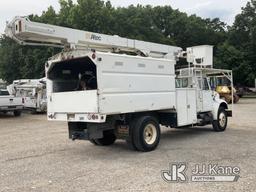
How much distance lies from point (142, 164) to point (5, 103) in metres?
16.0

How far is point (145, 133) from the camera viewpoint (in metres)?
9.95

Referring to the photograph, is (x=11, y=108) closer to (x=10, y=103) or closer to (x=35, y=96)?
(x=10, y=103)

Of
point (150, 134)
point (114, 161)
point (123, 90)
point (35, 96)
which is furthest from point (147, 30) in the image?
point (114, 161)

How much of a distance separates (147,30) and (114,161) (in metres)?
33.2

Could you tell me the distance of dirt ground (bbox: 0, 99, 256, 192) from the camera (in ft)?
21.8

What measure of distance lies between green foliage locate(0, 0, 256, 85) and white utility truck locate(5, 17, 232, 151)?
20664 mm

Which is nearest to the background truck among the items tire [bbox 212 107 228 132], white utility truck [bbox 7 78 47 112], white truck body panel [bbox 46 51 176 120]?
white utility truck [bbox 7 78 47 112]

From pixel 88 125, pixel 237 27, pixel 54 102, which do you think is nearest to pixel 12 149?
pixel 54 102

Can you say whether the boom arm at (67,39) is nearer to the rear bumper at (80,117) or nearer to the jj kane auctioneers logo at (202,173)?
the rear bumper at (80,117)

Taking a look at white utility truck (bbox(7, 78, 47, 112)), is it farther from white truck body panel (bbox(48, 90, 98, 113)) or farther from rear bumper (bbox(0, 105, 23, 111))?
white truck body panel (bbox(48, 90, 98, 113))

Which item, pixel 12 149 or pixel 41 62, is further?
pixel 41 62

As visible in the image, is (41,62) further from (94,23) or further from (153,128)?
(153,128)

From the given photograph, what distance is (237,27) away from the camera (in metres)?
48.8

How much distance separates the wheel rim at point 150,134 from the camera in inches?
392
